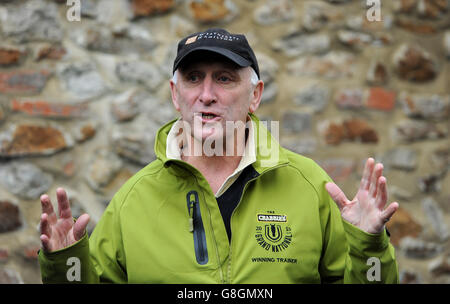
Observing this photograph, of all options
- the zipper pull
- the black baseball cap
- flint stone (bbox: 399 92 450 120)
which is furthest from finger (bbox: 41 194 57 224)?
flint stone (bbox: 399 92 450 120)

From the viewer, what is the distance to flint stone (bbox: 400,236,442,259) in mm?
3072

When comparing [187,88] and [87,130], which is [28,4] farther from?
[187,88]

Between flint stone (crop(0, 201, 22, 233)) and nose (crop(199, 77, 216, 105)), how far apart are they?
4.78 ft

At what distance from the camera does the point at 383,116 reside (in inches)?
122

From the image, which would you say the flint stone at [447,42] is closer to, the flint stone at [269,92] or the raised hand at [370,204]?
the flint stone at [269,92]

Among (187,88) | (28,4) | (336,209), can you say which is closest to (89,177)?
(28,4)

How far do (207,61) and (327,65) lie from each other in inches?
55.0

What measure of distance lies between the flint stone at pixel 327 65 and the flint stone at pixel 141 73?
75cm

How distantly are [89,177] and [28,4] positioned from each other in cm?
96

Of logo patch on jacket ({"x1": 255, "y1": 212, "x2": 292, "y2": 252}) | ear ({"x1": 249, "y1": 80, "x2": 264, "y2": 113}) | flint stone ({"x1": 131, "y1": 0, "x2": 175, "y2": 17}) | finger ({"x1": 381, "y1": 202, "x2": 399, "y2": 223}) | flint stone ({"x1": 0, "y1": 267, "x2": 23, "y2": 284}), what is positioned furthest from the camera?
flint stone ({"x1": 131, "y1": 0, "x2": 175, "y2": 17})

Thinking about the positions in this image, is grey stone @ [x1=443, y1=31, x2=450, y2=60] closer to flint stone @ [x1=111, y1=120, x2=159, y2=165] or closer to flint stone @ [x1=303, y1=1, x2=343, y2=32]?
flint stone @ [x1=303, y1=1, x2=343, y2=32]

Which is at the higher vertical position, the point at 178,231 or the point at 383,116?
the point at 383,116

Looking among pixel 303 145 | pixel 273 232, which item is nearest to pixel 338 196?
pixel 273 232

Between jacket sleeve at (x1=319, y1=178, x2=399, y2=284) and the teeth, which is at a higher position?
the teeth
